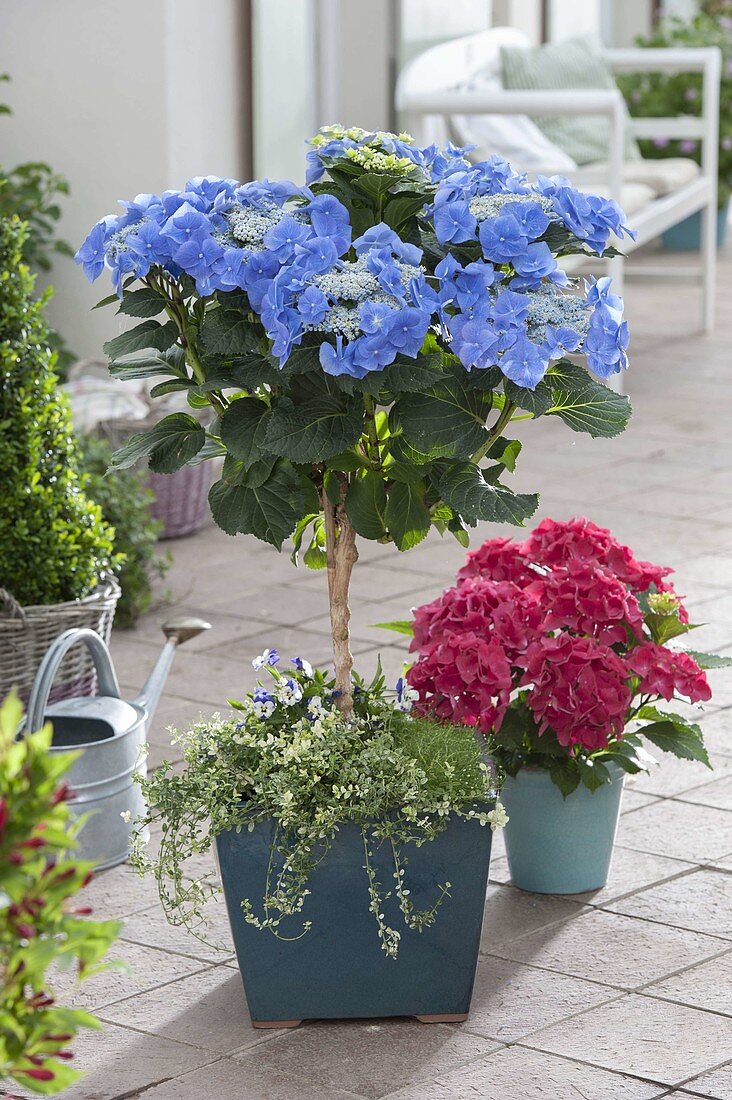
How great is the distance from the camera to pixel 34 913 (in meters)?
1.13

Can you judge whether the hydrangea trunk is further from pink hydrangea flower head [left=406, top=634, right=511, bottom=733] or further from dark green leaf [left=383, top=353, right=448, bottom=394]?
dark green leaf [left=383, top=353, right=448, bottom=394]

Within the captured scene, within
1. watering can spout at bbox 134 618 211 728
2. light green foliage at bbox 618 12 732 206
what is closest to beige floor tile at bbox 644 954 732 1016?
watering can spout at bbox 134 618 211 728

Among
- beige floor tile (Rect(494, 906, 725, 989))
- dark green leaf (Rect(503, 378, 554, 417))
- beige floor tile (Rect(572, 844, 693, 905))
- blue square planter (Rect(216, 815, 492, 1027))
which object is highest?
dark green leaf (Rect(503, 378, 554, 417))

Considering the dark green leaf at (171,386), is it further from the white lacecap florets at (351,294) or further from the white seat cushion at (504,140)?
the white seat cushion at (504,140)

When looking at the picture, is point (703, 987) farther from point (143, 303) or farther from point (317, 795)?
point (143, 303)

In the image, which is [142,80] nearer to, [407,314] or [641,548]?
[641,548]

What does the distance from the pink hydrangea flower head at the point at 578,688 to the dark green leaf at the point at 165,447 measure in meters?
0.64

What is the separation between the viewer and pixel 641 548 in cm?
484

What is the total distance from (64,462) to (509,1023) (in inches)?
63.9

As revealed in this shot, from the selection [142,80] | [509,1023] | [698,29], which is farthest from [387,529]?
[698,29]

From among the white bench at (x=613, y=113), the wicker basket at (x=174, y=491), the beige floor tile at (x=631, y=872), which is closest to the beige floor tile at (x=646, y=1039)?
the beige floor tile at (x=631, y=872)

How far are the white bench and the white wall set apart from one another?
101cm

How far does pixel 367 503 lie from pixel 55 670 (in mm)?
831

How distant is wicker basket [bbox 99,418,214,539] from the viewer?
494 cm
